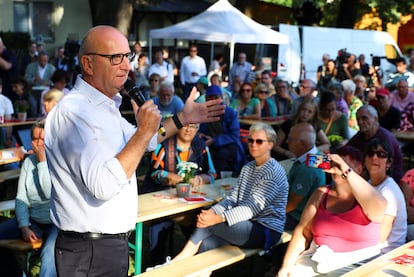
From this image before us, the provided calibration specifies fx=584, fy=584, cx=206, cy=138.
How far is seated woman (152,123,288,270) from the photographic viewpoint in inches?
153

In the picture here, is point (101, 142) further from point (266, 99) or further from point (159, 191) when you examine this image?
point (266, 99)

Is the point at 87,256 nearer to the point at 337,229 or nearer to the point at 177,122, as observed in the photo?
the point at 177,122

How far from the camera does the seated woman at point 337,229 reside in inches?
131

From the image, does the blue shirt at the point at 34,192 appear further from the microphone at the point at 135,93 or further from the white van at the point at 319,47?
the white van at the point at 319,47

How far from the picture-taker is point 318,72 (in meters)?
14.7

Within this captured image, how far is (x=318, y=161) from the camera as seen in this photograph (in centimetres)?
296

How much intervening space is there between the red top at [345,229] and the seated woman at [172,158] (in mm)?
1422

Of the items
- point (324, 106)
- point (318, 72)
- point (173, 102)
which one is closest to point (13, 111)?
point (173, 102)

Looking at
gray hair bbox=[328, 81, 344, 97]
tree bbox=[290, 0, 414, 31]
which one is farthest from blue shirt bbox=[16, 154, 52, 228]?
tree bbox=[290, 0, 414, 31]

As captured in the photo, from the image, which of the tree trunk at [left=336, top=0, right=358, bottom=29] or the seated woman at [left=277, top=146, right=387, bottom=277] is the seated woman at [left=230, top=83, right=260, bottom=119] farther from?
the tree trunk at [left=336, top=0, right=358, bottom=29]

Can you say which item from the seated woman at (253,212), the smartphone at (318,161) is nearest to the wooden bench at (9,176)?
the seated woman at (253,212)

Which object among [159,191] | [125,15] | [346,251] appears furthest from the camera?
[125,15]

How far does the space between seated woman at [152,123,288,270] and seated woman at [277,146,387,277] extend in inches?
12.4

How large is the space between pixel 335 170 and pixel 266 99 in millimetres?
5900
